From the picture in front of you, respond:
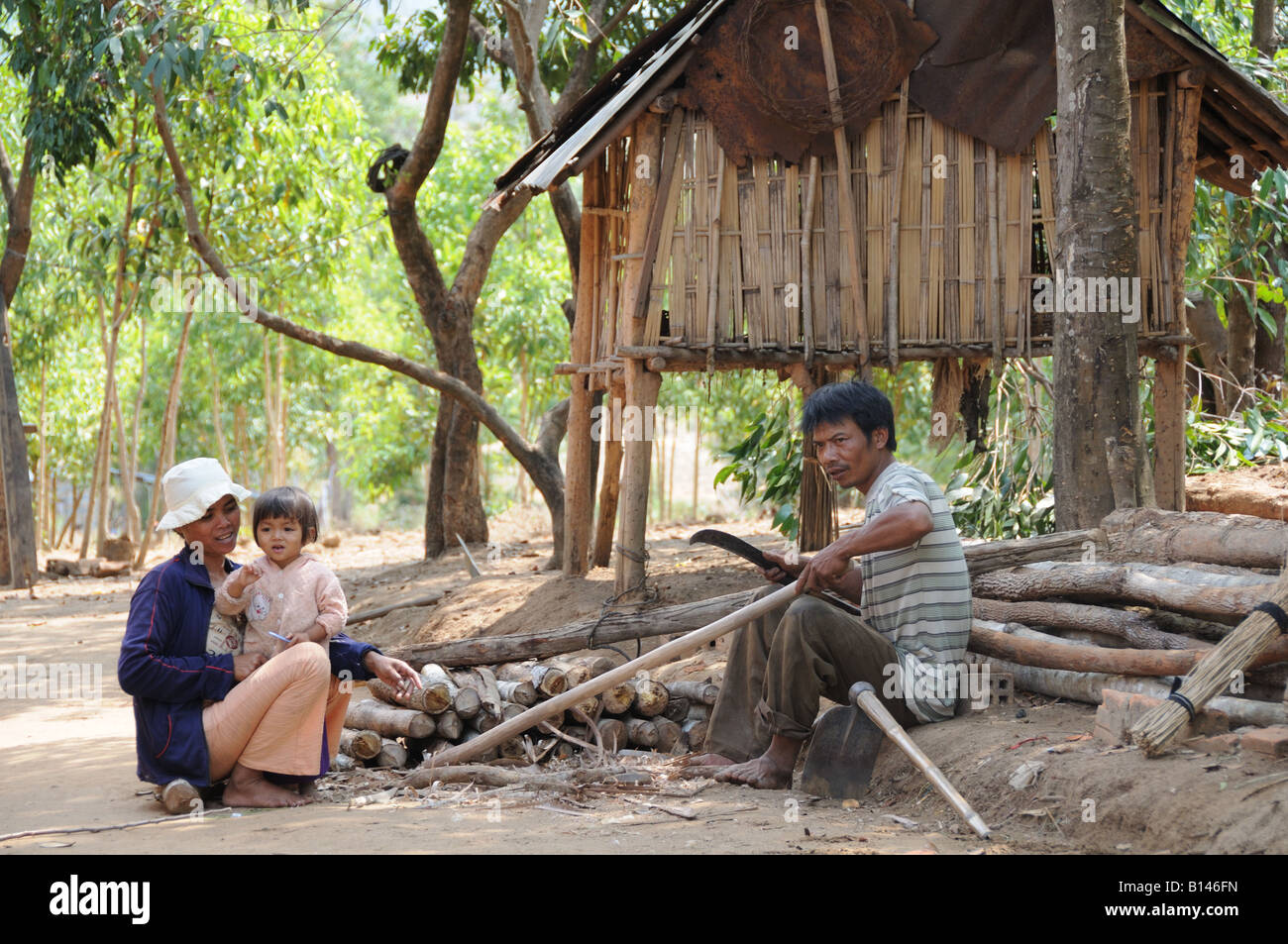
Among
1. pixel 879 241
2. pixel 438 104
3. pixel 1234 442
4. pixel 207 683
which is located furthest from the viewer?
pixel 438 104

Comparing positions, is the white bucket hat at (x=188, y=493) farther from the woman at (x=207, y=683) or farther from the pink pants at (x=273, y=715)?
the pink pants at (x=273, y=715)

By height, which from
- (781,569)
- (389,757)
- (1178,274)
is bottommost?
(389,757)

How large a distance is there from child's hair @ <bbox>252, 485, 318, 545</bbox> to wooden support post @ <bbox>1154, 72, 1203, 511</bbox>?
5258 millimetres

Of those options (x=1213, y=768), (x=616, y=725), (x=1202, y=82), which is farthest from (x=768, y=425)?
(x=1213, y=768)

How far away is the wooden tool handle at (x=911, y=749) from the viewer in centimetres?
368

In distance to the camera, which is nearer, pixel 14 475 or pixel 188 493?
pixel 188 493

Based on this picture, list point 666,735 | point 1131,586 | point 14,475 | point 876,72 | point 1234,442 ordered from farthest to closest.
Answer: point 14,475 < point 1234,442 < point 876,72 < point 666,735 < point 1131,586

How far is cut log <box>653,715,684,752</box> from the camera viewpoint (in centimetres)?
537

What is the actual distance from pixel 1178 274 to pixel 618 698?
4.38 metres

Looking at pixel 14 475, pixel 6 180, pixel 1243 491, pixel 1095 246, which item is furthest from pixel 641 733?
pixel 6 180

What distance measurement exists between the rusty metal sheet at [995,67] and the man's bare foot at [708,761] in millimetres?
4348

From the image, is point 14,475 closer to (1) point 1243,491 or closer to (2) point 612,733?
(2) point 612,733

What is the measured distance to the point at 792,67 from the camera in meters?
7.36

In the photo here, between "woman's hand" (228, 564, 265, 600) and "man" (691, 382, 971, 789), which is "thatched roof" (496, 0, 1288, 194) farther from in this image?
"woman's hand" (228, 564, 265, 600)
